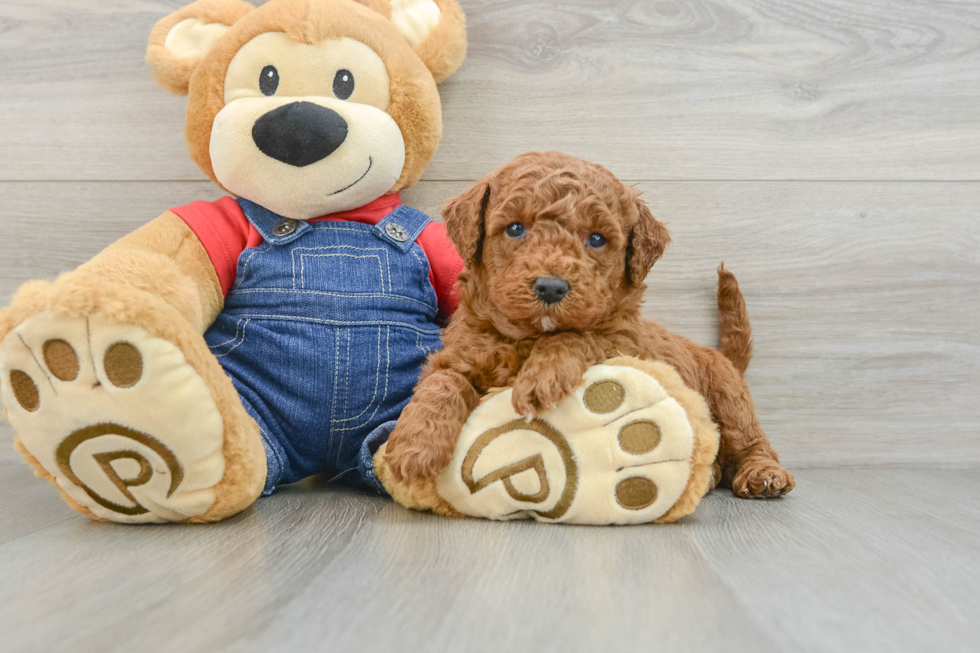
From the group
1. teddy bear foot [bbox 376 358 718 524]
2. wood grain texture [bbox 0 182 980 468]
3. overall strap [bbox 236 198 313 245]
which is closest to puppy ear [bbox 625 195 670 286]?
teddy bear foot [bbox 376 358 718 524]

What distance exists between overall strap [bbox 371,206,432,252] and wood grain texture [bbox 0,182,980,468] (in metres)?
0.16

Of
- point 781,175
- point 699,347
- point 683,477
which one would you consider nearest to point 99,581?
point 683,477

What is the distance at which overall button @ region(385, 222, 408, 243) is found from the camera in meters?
1.04

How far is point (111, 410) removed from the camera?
728 millimetres

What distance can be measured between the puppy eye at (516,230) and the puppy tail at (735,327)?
54cm

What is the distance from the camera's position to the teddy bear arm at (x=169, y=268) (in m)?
0.84

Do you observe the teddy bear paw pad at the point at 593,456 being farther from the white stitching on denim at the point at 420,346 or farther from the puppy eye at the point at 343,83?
the puppy eye at the point at 343,83

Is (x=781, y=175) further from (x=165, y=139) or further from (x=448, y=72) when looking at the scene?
(x=165, y=139)

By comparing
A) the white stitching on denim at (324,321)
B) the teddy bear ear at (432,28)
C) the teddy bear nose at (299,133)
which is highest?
the teddy bear ear at (432,28)

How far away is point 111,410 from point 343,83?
55cm

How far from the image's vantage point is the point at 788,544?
77 cm

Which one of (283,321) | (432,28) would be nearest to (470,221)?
(283,321)

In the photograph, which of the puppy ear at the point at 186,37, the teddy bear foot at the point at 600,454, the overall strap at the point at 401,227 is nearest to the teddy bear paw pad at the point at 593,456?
the teddy bear foot at the point at 600,454

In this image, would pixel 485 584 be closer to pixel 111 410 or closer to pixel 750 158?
pixel 111 410
